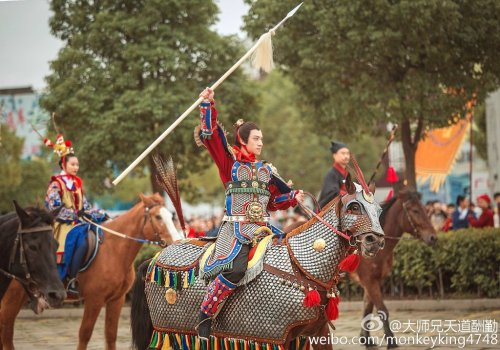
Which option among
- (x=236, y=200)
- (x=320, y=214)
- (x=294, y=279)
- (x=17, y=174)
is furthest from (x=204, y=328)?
(x=17, y=174)

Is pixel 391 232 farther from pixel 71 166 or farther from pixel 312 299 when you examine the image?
pixel 312 299

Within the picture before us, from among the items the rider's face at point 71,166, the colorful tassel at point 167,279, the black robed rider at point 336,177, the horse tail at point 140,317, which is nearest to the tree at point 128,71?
the rider's face at point 71,166

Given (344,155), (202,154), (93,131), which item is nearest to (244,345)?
(344,155)

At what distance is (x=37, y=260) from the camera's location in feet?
28.6

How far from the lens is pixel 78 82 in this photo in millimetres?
17938

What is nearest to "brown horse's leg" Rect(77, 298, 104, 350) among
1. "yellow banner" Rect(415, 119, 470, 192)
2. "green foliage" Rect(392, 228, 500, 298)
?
"green foliage" Rect(392, 228, 500, 298)

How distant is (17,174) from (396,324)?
1672cm

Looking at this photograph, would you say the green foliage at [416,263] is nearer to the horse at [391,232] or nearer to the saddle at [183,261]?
the horse at [391,232]

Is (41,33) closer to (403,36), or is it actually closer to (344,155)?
(403,36)

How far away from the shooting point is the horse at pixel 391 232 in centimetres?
1133

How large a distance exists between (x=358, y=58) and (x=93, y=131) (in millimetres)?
5887

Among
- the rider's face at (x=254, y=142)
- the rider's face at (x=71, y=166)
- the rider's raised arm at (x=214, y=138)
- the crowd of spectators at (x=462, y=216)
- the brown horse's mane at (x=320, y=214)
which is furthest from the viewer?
the crowd of spectators at (x=462, y=216)

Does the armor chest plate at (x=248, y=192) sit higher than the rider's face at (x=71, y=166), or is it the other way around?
the rider's face at (x=71, y=166)

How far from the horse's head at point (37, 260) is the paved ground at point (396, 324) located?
332 cm
